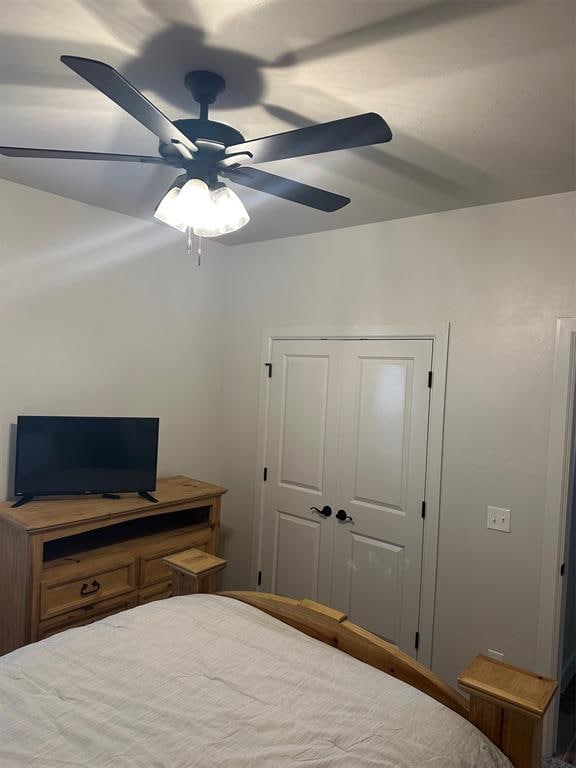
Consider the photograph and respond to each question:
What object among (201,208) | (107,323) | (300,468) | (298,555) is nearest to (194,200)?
(201,208)

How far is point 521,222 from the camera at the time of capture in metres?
2.50

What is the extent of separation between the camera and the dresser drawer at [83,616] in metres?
2.41

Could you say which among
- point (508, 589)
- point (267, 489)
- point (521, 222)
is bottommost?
point (508, 589)

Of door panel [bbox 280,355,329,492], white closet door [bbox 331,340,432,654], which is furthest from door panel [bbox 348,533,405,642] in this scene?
door panel [bbox 280,355,329,492]

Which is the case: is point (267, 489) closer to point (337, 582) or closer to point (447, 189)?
point (337, 582)

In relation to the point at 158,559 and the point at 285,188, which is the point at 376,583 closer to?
the point at 158,559

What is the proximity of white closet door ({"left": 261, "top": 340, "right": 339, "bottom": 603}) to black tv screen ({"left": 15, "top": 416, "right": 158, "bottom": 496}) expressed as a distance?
2.94 feet

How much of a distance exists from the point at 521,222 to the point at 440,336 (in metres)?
0.66

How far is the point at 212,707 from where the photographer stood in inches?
52.5

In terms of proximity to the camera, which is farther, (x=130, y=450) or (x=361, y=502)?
(x=361, y=502)

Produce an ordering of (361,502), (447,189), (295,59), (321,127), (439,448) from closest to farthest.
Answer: (321,127), (295,59), (447,189), (439,448), (361,502)

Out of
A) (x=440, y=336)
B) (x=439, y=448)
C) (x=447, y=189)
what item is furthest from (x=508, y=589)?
(x=447, y=189)

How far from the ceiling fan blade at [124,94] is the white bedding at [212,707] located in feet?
4.73

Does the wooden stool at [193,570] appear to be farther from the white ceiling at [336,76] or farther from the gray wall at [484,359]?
the white ceiling at [336,76]
